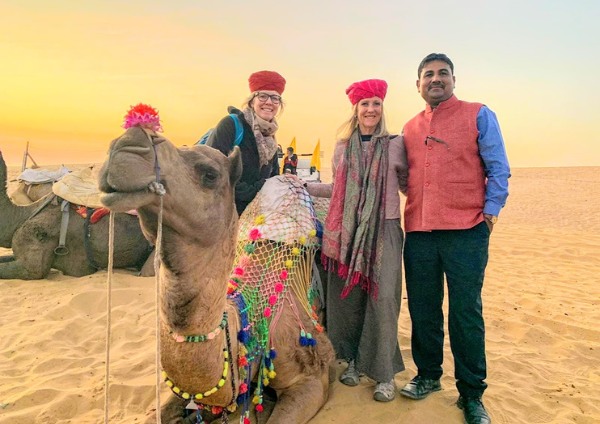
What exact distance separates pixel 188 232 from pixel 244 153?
158 centimetres

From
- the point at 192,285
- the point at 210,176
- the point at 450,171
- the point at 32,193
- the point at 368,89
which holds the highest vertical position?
the point at 368,89

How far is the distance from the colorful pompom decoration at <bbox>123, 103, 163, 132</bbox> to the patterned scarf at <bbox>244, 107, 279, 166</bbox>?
5.58ft

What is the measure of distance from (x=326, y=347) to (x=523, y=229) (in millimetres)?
12903

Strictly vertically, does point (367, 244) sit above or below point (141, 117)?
below

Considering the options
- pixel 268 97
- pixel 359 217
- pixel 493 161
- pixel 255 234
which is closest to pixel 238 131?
pixel 268 97

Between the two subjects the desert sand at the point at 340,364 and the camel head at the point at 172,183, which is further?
the desert sand at the point at 340,364

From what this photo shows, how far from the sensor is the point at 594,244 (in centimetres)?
1065

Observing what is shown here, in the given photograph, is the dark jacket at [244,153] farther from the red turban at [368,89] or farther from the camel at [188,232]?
the camel at [188,232]

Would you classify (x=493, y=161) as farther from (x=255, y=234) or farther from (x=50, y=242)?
(x=50, y=242)

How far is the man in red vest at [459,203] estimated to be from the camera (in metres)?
3.08

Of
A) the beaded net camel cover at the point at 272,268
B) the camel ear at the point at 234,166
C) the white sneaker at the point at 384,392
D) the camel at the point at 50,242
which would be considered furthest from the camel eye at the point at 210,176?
the camel at the point at 50,242

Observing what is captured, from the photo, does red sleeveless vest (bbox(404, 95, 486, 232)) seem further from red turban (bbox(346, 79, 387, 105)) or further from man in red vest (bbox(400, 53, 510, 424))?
red turban (bbox(346, 79, 387, 105))

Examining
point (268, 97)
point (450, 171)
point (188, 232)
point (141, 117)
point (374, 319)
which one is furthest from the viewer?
point (268, 97)

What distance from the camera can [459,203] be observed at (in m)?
3.11
